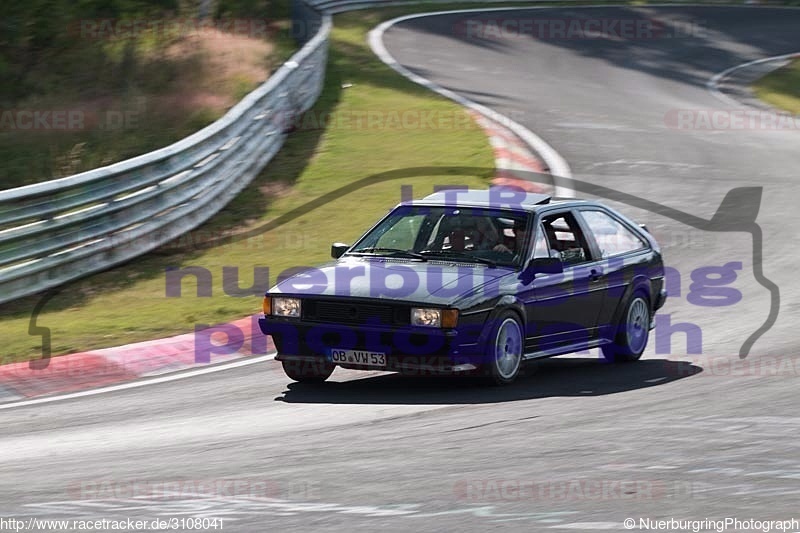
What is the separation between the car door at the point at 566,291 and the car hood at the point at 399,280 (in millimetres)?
390

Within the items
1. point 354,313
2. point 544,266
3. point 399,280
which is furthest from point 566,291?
point 354,313

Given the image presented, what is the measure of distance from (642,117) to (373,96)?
4.80 metres

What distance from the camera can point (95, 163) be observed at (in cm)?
1861

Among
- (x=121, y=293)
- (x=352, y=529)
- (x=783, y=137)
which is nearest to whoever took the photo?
(x=352, y=529)

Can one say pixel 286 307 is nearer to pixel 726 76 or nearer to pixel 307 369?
pixel 307 369

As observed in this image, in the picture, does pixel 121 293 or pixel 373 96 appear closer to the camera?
pixel 121 293

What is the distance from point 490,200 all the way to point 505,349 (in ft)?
4.72

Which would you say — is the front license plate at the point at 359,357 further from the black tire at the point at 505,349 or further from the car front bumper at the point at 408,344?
the black tire at the point at 505,349

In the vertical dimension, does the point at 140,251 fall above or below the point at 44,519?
below

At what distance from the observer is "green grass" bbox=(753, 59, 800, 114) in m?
27.0

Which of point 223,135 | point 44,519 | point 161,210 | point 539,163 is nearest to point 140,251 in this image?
point 161,210

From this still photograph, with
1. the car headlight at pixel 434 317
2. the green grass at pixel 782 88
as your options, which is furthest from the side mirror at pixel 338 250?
the green grass at pixel 782 88

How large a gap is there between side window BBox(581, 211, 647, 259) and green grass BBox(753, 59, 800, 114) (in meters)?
16.8

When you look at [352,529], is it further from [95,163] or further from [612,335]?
[95,163]
